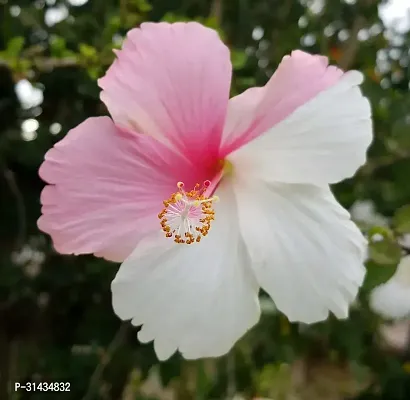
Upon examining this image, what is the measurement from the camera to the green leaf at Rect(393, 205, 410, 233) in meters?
0.29

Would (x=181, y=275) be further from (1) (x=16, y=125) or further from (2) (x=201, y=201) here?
(1) (x=16, y=125)

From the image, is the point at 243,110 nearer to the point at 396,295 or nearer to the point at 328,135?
the point at 328,135

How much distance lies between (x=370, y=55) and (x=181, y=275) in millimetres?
371

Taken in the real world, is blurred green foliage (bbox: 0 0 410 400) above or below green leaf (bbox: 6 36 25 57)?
below

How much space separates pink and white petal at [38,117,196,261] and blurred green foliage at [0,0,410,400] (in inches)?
7.3

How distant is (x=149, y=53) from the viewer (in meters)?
0.21

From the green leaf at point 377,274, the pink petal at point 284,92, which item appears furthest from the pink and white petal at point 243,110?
the green leaf at point 377,274

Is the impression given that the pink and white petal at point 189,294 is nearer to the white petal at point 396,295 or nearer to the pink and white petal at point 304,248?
the pink and white petal at point 304,248

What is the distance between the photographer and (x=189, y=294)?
230mm

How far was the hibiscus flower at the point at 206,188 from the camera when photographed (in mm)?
214

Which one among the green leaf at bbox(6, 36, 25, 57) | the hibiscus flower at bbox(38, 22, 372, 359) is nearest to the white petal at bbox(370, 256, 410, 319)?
the hibiscus flower at bbox(38, 22, 372, 359)

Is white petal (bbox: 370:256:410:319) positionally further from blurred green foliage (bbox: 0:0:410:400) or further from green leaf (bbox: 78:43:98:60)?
green leaf (bbox: 78:43:98:60)

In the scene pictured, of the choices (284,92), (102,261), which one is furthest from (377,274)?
(102,261)

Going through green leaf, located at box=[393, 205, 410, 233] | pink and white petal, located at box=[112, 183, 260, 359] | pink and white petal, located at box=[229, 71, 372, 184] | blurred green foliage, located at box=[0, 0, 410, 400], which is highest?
pink and white petal, located at box=[229, 71, 372, 184]
